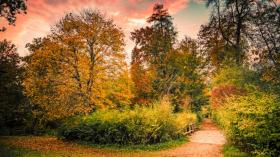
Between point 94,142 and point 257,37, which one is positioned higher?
point 257,37

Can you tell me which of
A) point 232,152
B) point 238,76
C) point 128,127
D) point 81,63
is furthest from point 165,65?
point 232,152

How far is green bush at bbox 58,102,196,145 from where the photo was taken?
18859 millimetres

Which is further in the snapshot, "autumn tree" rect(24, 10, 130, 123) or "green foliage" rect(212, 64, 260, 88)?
"green foliage" rect(212, 64, 260, 88)

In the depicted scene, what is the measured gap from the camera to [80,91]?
2305 cm

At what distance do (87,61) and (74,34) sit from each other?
2738mm

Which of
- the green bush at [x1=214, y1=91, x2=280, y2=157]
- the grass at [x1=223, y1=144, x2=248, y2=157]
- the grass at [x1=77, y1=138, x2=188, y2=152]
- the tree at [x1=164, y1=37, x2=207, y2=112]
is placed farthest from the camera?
the tree at [x1=164, y1=37, x2=207, y2=112]

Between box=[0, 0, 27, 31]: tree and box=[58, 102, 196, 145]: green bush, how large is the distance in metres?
9.02

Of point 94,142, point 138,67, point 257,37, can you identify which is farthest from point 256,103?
point 138,67

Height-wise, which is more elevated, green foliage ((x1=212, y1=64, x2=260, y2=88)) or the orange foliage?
green foliage ((x1=212, y1=64, x2=260, y2=88))

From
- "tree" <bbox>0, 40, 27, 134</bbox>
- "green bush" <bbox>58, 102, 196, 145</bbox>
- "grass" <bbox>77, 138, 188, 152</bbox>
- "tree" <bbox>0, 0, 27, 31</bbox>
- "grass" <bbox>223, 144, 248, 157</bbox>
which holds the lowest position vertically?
"grass" <bbox>77, 138, 188, 152</bbox>

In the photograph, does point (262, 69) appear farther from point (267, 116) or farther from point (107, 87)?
point (267, 116)

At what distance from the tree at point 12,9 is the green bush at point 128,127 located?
9016 mm

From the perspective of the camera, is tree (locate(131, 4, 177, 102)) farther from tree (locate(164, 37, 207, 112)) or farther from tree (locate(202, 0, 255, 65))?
tree (locate(202, 0, 255, 65))

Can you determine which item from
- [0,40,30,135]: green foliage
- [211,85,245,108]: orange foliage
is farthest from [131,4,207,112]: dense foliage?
[0,40,30,135]: green foliage
